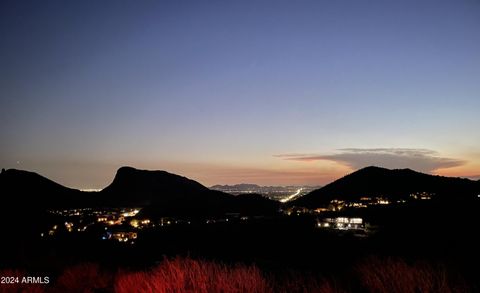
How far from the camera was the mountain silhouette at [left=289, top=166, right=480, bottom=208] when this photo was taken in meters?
70.3

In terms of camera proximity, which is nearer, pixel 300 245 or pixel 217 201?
pixel 300 245

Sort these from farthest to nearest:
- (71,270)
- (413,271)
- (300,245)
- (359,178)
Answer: (359,178) < (300,245) < (71,270) < (413,271)

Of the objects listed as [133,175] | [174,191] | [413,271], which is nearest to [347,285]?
[413,271]

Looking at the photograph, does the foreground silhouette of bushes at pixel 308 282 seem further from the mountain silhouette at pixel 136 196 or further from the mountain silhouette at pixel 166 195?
the mountain silhouette at pixel 166 195

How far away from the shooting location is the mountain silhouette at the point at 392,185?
7031 cm

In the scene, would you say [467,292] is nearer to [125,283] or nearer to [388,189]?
[125,283]

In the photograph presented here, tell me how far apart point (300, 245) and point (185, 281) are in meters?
21.5

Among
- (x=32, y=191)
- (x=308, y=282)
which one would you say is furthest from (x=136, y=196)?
(x=308, y=282)

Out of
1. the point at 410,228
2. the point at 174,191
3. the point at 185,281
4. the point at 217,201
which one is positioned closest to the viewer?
the point at 185,281

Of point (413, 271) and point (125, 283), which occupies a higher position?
point (413, 271)

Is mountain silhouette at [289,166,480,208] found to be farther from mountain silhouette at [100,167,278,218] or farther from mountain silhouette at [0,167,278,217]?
mountain silhouette at [100,167,278,218]

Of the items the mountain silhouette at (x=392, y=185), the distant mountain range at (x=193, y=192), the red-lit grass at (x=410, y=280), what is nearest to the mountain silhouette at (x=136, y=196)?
the distant mountain range at (x=193, y=192)

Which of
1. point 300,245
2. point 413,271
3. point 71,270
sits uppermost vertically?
point 413,271

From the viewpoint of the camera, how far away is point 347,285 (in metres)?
8.95
